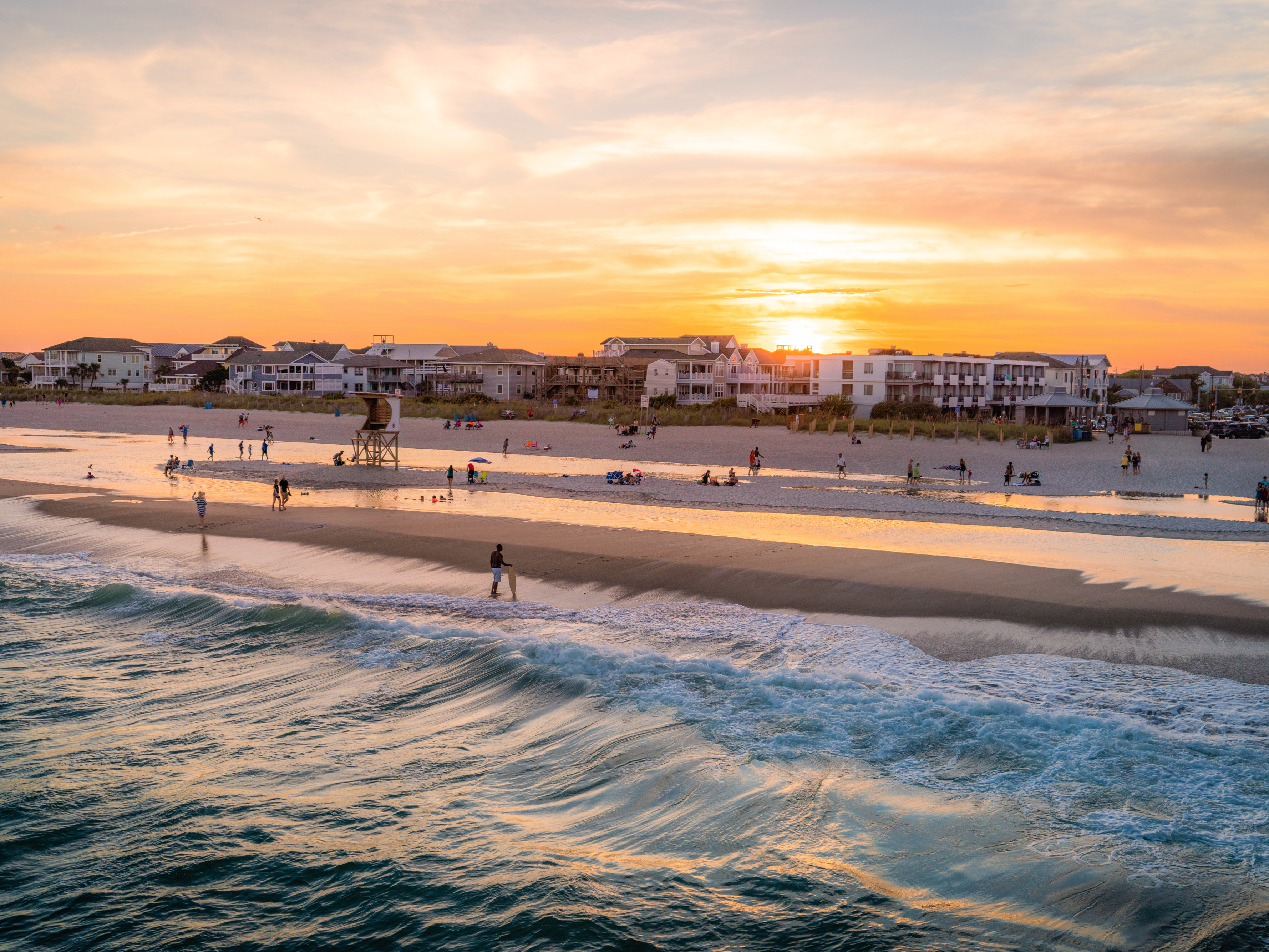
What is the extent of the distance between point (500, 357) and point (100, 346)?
80.2 metres

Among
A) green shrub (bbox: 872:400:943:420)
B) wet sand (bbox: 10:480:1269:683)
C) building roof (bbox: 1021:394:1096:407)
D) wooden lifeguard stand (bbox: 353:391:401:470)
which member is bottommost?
wet sand (bbox: 10:480:1269:683)

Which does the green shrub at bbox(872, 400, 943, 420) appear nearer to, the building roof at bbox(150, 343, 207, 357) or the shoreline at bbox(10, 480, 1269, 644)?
the shoreline at bbox(10, 480, 1269, 644)

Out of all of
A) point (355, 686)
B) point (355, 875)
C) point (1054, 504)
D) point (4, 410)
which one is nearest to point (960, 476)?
point (1054, 504)

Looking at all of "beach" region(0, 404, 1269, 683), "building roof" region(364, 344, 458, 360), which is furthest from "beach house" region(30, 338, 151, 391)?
"beach" region(0, 404, 1269, 683)

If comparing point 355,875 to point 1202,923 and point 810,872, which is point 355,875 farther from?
point 1202,923

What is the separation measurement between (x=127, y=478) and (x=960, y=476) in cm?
3925

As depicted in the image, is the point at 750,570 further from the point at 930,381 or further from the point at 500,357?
the point at 500,357

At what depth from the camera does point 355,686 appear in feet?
43.0

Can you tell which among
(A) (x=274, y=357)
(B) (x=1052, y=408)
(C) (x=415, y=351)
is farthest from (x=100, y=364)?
(B) (x=1052, y=408)

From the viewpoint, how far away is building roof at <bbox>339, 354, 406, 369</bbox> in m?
115

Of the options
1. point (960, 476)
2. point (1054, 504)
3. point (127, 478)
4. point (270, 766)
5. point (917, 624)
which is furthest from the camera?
point (960, 476)

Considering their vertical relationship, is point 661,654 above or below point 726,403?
below

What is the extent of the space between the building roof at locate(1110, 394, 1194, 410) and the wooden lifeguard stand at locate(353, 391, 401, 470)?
204 ft

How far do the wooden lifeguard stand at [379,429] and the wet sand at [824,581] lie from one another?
1524cm
